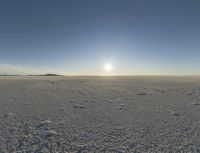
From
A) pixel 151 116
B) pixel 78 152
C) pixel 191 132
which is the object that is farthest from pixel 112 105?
pixel 78 152

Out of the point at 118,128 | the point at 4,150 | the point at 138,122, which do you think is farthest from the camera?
the point at 138,122

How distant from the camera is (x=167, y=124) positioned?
24.5 feet

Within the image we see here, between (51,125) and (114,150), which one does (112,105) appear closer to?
(51,125)

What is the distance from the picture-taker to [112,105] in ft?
35.8

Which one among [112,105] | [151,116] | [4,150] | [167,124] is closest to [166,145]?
[167,124]

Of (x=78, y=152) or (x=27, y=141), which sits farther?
(x=27, y=141)

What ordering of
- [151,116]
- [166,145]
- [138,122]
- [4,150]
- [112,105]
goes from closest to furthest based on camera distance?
[4,150] < [166,145] < [138,122] < [151,116] < [112,105]

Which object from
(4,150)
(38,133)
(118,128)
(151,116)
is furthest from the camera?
(151,116)

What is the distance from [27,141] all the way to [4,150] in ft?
2.34

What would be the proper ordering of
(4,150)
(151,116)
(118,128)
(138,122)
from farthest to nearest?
(151,116)
(138,122)
(118,128)
(4,150)

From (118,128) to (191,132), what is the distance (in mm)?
2498

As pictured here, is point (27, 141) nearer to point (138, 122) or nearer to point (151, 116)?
point (138, 122)

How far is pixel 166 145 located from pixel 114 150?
1559mm

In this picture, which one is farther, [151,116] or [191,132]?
[151,116]
